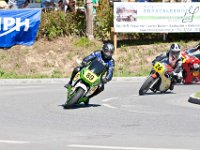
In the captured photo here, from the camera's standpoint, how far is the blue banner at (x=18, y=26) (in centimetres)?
3183

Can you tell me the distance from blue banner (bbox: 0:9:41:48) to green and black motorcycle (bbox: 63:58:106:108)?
578 inches

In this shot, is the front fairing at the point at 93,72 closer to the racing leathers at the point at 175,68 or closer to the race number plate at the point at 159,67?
the race number plate at the point at 159,67

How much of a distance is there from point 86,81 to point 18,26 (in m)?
15.4

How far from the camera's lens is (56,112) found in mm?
16516

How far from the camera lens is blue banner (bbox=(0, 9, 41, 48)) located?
31828 millimetres

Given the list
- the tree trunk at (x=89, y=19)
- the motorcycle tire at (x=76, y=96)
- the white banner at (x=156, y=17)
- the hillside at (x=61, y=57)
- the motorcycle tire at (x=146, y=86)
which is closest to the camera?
the motorcycle tire at (x=76, y=96)

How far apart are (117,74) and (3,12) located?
534 cm

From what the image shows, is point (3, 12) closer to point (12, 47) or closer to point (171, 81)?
point (12, 47)

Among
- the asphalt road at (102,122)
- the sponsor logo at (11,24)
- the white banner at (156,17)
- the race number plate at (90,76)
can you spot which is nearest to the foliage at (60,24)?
the sponsor logo at (11,24)

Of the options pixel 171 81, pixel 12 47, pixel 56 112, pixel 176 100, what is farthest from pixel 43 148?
pixel 12 47

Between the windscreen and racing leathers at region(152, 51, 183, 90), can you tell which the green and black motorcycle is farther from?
racing leathers at region(152, 51, 183, 90)

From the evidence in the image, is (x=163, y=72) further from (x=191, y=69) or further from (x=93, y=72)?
(x=93, y=72)

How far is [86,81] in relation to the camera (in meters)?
17.2

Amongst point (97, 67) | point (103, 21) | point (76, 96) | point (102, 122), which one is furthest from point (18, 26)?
point (102, 122)
